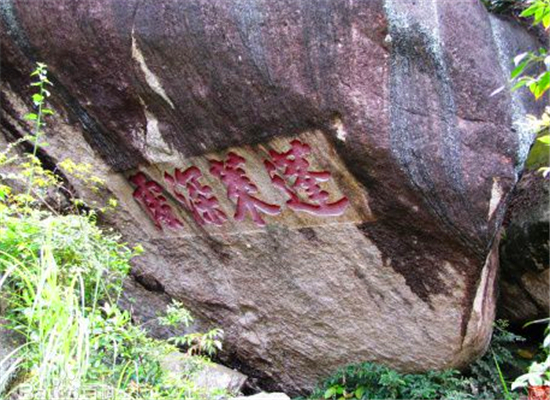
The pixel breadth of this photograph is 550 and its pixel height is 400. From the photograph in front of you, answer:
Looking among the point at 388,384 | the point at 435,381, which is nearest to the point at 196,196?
the point at 388,384

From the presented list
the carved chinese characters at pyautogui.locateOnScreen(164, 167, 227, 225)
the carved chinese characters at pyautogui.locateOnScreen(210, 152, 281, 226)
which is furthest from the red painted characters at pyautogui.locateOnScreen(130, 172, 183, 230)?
the carved chinese characters at pyautogui.locateOnScreen(210, 152, 281, 226)

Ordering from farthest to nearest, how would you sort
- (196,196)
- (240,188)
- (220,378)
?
(220,378), (196,196), (240,188)

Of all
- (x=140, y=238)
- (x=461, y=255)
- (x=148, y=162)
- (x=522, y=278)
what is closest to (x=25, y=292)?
(x=148, y=162)

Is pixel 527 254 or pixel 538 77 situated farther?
pixel 527 254

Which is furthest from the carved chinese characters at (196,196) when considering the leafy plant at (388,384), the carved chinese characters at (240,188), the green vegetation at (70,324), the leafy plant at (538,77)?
the leafy plant at (538,77)

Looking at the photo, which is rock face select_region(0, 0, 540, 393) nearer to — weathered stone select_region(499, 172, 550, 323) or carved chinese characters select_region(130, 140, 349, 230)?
carved chinese characters select_region(130, 140, 349, 230)

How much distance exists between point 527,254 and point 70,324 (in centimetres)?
292

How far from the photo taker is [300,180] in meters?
3.26

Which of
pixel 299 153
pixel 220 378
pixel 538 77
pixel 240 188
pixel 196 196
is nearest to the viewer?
pixel 538 77

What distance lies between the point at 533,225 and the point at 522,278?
1.49ft

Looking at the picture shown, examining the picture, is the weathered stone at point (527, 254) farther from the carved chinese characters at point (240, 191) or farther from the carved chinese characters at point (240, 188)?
Result: the carved chinese characters at point (240, 188)

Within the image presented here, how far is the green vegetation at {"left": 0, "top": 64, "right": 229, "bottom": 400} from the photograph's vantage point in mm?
1937

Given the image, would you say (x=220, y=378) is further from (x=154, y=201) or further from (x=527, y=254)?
(x=527, y=254)

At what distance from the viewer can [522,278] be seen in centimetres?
389
